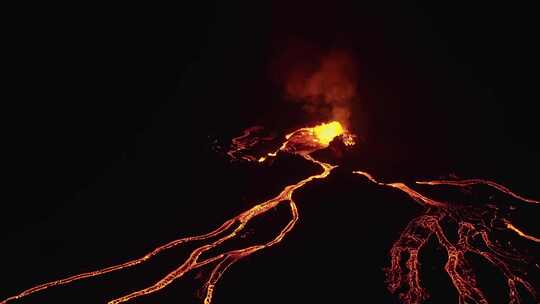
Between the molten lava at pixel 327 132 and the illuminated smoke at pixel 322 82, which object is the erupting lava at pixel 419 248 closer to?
the molten lava at pixel 327 132

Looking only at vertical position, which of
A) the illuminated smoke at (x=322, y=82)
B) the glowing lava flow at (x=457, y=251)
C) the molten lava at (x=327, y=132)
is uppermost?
the illuminated smoke at (x=322, y=82)

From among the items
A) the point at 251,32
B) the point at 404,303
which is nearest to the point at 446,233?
the point at 404,303

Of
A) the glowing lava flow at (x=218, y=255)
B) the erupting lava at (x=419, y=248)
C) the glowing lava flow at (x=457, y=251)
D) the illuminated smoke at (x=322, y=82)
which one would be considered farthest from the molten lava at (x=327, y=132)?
the glowing lava flow at (x=457, y=251)

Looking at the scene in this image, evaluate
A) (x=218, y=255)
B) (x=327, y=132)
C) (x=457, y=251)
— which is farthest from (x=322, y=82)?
(x=218, y=255)

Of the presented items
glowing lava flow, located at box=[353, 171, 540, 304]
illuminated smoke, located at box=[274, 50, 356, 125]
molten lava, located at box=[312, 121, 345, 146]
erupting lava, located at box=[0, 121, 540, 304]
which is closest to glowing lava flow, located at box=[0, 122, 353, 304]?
erupting lava, located at box=[0, 121, 540, 304]

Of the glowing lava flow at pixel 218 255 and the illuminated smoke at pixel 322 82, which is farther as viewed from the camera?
the illuminated smoke at pixel 322 82

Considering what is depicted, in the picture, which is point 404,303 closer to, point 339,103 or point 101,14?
point 339,103

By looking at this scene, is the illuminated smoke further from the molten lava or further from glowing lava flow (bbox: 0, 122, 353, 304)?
glowing lava flow (bbox: 0, 122, 353, 304)
